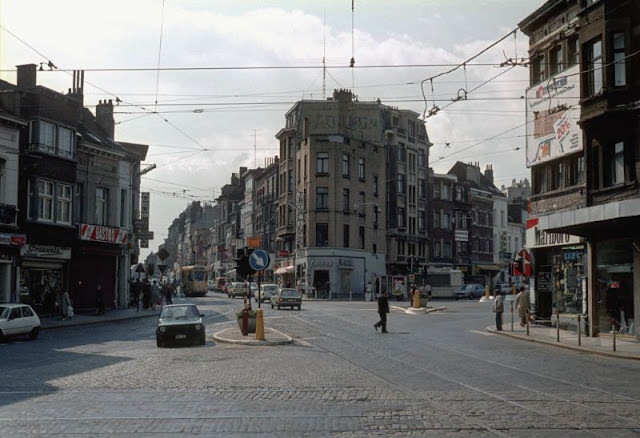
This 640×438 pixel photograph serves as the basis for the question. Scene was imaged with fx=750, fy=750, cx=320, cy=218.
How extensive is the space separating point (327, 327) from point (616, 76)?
15.3m

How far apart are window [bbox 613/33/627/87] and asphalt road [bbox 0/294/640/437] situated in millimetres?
9991

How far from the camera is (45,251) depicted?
40312 millimetres

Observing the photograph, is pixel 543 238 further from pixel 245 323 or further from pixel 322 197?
pixel 322 197

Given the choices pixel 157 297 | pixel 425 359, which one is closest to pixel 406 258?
pixel 157 297

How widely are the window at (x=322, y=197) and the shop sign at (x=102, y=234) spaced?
29.6m

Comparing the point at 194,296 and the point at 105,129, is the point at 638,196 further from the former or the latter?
the point at 194,296

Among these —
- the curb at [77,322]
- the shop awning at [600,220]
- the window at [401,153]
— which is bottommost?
the curb at [77,322]

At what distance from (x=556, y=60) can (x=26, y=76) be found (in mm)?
28550

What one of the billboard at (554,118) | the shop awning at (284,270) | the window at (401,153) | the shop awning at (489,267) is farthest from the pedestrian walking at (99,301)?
the shop awning at (489,267)

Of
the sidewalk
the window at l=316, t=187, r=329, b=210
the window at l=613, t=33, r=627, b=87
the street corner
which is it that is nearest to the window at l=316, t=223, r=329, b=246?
the window at l=316, t=187, r=329, b=210

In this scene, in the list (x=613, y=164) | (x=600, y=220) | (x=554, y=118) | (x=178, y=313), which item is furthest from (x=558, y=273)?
(x=178, y=313)

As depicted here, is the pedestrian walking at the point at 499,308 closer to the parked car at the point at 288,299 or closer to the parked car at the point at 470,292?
the parked car at the point at 288,299

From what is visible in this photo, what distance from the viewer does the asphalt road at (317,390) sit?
409 inches

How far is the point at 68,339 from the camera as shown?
27.0 m
